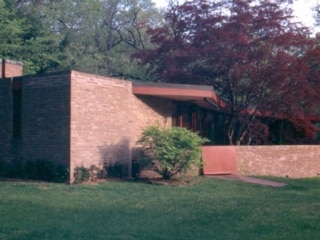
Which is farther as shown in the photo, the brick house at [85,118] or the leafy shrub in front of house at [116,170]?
the leafy shrub in front of house at [116,170]

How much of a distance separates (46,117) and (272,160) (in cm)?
956

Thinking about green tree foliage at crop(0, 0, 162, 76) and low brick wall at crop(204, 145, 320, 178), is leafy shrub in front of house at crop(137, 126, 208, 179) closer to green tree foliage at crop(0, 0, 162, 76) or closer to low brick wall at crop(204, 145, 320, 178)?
low brick wall at crop(204, 145, 320, 178)

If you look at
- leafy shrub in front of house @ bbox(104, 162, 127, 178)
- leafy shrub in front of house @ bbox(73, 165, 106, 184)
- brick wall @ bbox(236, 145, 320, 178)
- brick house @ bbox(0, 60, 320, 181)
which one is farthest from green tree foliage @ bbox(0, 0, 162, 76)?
leafy shrub in front of house @ bbox(73, 165, 106, 184)

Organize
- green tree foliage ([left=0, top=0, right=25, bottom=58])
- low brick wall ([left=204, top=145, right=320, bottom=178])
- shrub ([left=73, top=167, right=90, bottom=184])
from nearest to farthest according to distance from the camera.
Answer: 1. shrub ([left=73, top=167, right=90, bottom=184])
2. low brick wall ([left=204, top=145, right=320, bottom=178])
3. green tree foliage ([left=0, top=0, right=25, bottom=58])

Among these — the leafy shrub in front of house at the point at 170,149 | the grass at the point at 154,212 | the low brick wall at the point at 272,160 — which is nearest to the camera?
the grass at the point at 154,212

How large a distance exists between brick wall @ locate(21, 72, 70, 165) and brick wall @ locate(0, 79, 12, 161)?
724 millimetres

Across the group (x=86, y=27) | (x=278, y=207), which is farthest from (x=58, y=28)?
(x=278, y=207)

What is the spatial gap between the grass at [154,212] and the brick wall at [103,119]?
1.48 metres

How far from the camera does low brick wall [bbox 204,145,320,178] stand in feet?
68.2

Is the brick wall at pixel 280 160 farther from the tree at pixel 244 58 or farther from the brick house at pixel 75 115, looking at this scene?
the brick house at pixel 75 115

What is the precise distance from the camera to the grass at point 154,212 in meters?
9.78

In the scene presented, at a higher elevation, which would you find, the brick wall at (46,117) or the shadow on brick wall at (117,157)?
the brick wall at (46,117)

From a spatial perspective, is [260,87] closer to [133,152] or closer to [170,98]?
[170,98]

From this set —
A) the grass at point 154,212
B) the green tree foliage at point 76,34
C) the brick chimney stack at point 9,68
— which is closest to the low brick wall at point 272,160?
the grass at point 154,212
